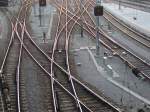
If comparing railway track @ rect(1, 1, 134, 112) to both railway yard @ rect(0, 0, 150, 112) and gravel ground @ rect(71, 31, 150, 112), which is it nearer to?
railway yard @ rect(0, 0, 150, 112)

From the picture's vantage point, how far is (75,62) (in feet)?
88.3

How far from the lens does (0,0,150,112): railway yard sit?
2014 centimetres

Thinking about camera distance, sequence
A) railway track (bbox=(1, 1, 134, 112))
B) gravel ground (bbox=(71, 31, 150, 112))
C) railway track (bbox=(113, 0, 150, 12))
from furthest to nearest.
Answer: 1. railway track (bbox=(113, 0, 150, 12))
2. gravel ground (bbox=(71, 31, 150, 112))
3. railway track (bbox=(1, 1, 134, 112))

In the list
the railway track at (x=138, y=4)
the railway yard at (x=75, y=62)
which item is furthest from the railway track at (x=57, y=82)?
the railway track at (x=138, y=4)

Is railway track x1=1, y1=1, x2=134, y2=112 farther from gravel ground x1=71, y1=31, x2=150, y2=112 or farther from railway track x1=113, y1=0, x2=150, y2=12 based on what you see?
railway track x1=113, y1=0, x2=150, y2=12

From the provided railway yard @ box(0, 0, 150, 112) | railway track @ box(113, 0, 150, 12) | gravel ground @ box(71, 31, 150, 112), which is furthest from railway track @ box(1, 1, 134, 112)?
railway track @ box(113, 0, 150, 12)

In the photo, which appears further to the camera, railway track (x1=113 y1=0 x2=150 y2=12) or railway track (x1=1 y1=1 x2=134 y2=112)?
railway track (x1=113 y1=0 x2=150 y2=12)

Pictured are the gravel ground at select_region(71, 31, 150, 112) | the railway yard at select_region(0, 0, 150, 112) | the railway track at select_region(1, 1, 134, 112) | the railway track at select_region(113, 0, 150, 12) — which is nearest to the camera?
the railway track at select_region(1, 1, 134, 112)

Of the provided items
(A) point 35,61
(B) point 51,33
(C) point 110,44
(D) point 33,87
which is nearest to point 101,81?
(D) point 33,87

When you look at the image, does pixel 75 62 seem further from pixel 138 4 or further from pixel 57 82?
pixel 138 4

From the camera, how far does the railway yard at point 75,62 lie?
2014 centimetres

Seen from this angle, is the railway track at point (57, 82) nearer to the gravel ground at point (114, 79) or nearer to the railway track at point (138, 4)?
the gravel ground at point (114, 79)

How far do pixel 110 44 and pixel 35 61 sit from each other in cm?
690

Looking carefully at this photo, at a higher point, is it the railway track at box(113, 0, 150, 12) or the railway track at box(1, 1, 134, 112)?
the railway track at box(113, 0, 150, 12)
